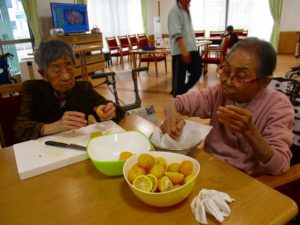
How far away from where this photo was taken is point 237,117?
78 cm

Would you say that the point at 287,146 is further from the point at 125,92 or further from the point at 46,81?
the point at 125,92

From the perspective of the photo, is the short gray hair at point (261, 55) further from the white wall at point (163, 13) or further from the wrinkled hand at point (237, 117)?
the white wall at point (163, 13)

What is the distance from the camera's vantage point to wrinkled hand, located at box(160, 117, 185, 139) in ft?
3.23

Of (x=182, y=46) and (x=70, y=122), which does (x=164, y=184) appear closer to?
(x=70, y=122)

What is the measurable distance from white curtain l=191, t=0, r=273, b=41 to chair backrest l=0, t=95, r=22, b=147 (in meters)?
7.74

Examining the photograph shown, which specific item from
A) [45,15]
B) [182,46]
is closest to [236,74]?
[182,46]

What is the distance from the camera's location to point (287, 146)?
876mm

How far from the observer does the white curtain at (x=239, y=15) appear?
752cm

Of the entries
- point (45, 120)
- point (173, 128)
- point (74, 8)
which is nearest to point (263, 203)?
point (173, 128)

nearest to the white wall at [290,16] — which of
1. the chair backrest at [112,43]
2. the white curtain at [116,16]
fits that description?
the white curtain at [116,16]

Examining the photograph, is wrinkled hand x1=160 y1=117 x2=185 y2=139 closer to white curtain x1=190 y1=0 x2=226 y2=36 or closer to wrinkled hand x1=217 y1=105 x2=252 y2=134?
wrinkled hand x1=217 y1=105 x2=252 y2=134

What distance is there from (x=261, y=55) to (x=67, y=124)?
85cm

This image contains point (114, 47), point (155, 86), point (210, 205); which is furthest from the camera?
point (114, 47)

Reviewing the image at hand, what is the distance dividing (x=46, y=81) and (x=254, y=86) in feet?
3.60
